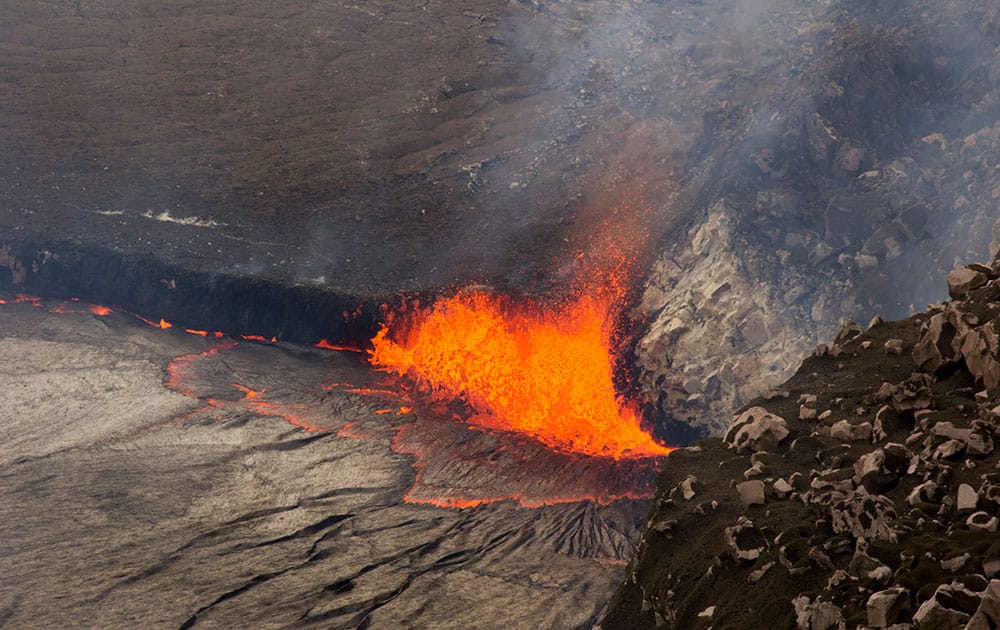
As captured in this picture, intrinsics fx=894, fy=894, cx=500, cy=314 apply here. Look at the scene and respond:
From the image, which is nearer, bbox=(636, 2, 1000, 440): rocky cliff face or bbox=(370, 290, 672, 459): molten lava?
bbox=(636, 2, 1000, 440): rocky cliff face

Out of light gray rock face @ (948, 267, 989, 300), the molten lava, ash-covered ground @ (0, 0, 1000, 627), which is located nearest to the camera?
light gray rock face @ (948, 267, 989, 300)

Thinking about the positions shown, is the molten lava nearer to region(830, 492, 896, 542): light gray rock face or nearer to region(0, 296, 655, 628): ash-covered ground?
region(0, 296, 655, 628): ash-covered ground

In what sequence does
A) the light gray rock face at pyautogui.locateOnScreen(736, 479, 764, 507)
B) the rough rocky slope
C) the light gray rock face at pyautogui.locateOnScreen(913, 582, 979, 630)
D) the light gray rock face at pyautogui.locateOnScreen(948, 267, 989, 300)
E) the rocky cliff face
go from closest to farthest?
the light gray rock face at pyautogui.locateOnScreen(913, 582, 979, 630) → the light gray rock face at pyautogui.locateOnScreen(736, 479, 764, 507) → the light gray rock face at pyautogui.locateOnScreen(948, 267, 989, 300) → the rocky cliff face → the rough rocky slope

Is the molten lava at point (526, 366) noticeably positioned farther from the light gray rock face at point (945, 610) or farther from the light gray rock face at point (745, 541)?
the light gray rock face at point (945, 610)

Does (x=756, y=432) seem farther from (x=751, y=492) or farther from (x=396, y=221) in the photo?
(x=396, y=221)

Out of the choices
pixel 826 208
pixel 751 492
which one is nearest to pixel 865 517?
pixel 751 492

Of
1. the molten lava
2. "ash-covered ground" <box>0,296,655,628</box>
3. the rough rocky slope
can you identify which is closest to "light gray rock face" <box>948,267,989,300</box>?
"ash-covered ground" <box>0,296,655,628</box>

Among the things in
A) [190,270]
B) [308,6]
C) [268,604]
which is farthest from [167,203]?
[268,604]
